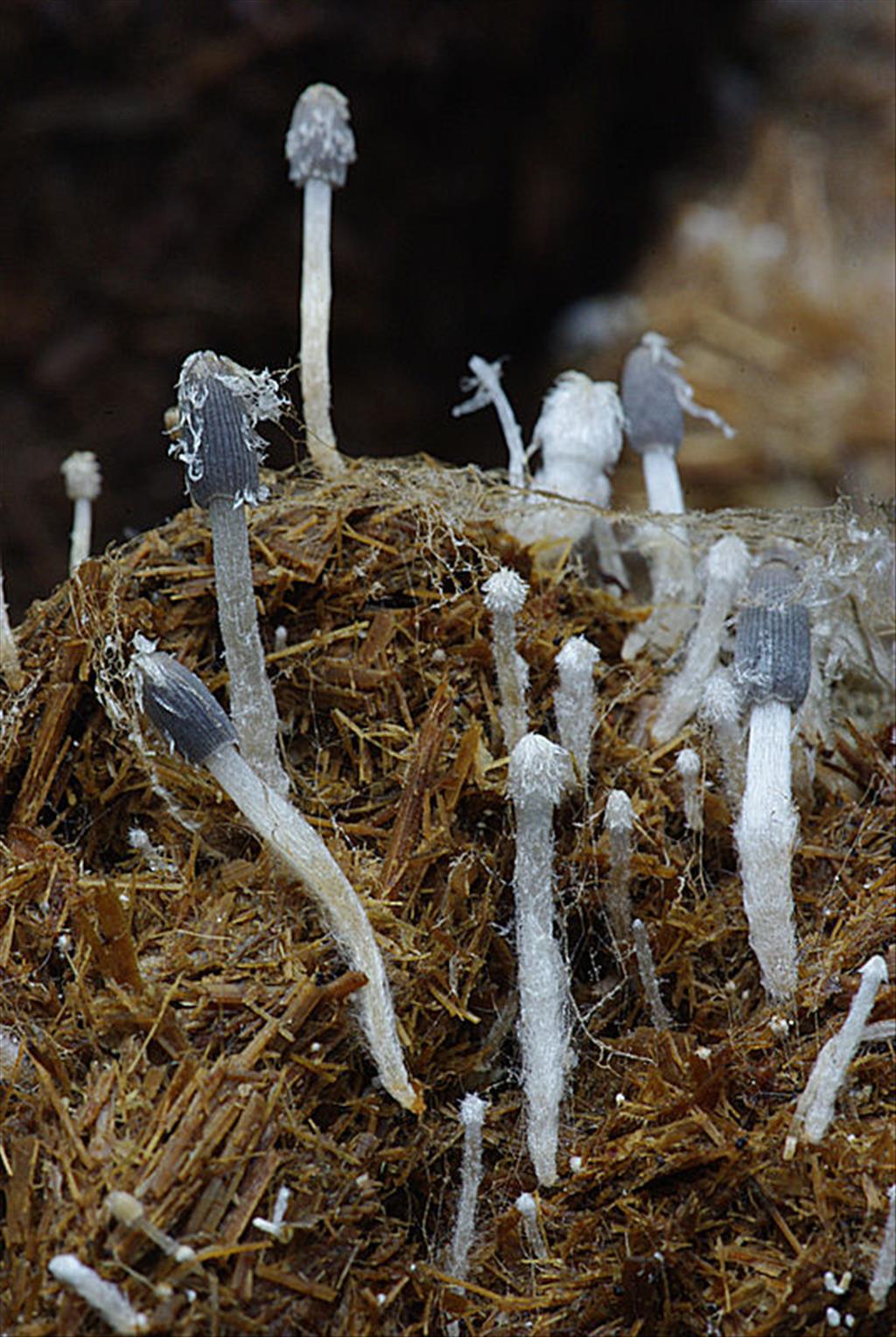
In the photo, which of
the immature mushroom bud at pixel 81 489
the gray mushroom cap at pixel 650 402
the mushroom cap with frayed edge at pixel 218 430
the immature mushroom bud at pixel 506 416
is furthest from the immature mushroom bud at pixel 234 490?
the gray mushroom cap at pixel 650 402

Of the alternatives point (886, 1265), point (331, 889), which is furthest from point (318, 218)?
point (886, 1265)

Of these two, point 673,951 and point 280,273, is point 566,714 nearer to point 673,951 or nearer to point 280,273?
point 673,951

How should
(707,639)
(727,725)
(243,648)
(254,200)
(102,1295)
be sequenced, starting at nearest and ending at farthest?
(102,1295), (243,648), (727,725), (707,639), (254,200)

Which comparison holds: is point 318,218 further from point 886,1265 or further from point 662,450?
point 886,1265

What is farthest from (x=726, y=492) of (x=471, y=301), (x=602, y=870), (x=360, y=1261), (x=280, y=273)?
(x=360, y=1261)

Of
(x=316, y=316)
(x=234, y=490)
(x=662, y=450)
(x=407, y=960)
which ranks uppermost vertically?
(x=316, y=316)

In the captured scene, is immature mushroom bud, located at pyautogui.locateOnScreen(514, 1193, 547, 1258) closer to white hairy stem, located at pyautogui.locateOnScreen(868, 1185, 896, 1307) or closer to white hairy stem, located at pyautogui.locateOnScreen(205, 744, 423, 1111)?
white hairy stem, located at pyautogui.locateOnScreen(205, 744, 423, 1111)
